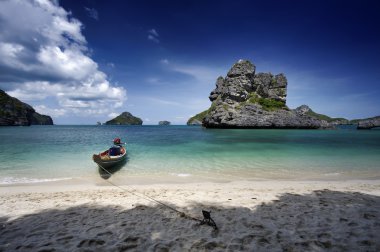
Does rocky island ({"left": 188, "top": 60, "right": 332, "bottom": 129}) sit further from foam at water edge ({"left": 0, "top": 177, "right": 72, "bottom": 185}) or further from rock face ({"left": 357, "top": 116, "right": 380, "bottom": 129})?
foam at water edge ({"left": 0, "top": 177, "right": 72, "bottom": 185})

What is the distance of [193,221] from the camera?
605 centimetres

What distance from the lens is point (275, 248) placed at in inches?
177

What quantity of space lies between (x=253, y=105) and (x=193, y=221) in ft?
313

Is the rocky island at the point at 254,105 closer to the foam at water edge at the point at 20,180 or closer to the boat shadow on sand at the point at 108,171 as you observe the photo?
the boat shadow on sand at the point at 108,171

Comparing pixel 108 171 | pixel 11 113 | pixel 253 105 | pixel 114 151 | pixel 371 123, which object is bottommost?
pixel 108 171

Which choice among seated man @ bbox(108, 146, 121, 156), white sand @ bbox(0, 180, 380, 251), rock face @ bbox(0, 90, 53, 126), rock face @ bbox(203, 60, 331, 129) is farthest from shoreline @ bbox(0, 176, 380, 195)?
rock face @ bbox(0, 90, 53, 126)

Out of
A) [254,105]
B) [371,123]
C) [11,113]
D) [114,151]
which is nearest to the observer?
[114,151]

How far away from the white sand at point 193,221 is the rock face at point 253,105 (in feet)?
275

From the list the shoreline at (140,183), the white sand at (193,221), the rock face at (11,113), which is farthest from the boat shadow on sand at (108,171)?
the rock face at (11,113)

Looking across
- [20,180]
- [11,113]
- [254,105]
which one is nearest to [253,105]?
[254,105]

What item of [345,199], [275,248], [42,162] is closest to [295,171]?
[345,199]

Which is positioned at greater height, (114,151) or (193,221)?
(114,151)

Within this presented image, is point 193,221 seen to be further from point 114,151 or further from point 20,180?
point 114,151

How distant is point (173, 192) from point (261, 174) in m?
6.96
